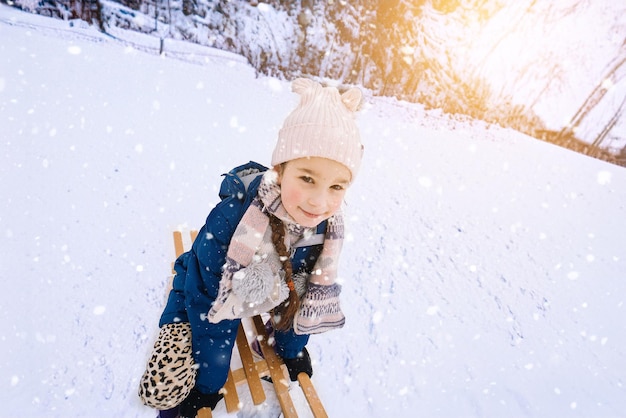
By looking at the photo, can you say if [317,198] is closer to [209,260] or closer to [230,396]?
[209,260]

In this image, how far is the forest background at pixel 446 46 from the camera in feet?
21.6

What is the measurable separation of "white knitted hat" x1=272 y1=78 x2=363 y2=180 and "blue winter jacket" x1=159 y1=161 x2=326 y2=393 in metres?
0.29

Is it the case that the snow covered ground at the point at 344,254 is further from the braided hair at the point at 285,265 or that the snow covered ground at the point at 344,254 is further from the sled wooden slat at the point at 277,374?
the braided hair at the point at 285,265

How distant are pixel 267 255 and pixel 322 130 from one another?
23.9 inches

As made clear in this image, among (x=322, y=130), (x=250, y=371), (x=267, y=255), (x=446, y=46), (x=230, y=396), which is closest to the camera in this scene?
(x=322, y=130)

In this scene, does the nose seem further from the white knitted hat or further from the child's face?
the white knitted hat

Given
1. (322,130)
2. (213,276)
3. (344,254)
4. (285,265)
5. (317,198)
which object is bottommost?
(344,254)

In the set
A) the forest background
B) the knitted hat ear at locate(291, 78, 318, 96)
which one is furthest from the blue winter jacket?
the forest background

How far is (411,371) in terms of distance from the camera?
7.07 feet

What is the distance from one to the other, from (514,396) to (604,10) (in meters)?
8.29

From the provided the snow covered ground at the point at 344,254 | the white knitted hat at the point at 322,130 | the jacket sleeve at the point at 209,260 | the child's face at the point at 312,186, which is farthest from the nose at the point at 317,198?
the snow covered ground at the point at 344,254

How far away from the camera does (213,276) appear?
1413 mm

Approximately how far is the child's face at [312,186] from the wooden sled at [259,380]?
1065 millimetres

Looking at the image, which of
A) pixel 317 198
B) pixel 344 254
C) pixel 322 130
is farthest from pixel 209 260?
pixel 344 254
